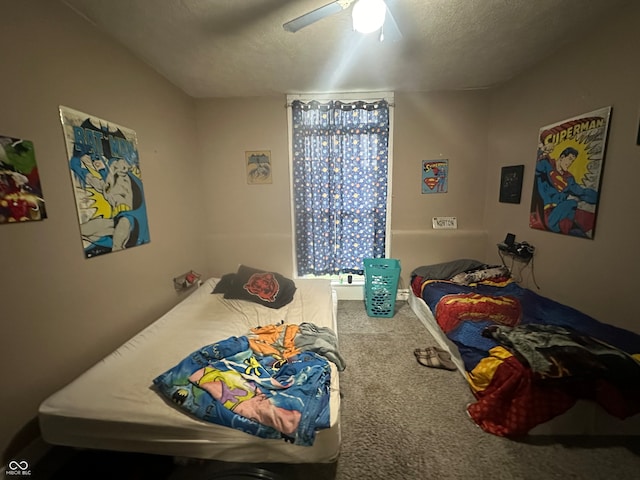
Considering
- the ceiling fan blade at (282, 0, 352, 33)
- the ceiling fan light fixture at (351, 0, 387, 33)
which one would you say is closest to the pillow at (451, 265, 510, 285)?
the ceiling fan light fixture at (351, 0, 387, 33)

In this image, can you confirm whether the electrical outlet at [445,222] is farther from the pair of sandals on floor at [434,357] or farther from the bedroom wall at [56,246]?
the bedroom wall at [56,246]

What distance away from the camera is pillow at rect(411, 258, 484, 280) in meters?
2.82

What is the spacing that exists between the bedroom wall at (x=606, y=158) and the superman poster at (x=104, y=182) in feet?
11.0

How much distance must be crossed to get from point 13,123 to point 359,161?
8.59 ft

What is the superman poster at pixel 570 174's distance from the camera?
1.75 m

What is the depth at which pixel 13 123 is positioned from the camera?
3.89ft

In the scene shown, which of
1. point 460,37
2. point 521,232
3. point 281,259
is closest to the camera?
point 460,37

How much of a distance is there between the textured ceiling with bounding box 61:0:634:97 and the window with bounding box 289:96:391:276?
1.02ft

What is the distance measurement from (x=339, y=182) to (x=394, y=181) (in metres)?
0.66

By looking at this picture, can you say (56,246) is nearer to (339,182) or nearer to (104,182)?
(104,182)

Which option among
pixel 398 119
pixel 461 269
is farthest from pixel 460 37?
pixel 461 269

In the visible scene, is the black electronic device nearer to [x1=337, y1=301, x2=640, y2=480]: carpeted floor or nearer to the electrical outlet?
the electrical outlet

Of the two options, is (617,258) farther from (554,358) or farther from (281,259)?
(281,259)

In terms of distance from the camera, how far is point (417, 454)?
131 cm
